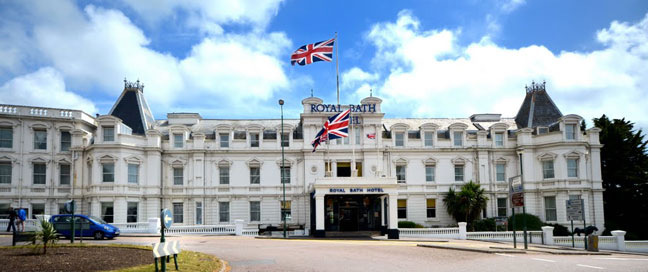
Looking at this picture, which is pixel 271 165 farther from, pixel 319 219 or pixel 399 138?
pixel 399 138

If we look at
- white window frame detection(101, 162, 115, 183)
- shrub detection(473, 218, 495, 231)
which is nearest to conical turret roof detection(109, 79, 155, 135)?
white window frame detection(101, 162, 115, 183)

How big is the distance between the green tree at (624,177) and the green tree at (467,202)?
39.3ft

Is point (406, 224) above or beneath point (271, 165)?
beneath

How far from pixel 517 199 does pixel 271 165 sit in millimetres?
24592

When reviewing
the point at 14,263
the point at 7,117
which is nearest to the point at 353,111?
the point at 7,117

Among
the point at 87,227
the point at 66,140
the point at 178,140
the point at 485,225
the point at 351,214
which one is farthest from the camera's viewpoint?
the point at 178,140

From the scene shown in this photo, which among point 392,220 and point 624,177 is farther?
point 624,177

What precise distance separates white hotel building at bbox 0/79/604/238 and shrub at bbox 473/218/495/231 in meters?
3.97

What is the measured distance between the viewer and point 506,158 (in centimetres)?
4844

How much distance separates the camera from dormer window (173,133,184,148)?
47344 mm

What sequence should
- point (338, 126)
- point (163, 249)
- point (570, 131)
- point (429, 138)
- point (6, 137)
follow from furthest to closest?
point (429, 138) < point (570, 131) < point (6, 137) < point (338, 126) < point (163, 249)

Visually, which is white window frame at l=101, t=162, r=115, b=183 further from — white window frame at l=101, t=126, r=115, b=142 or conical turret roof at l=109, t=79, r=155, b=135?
conical turret roof at l=109, t=79, r=155, b=135

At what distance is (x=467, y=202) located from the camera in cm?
4459

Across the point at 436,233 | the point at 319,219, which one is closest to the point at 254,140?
the point at 319,219
